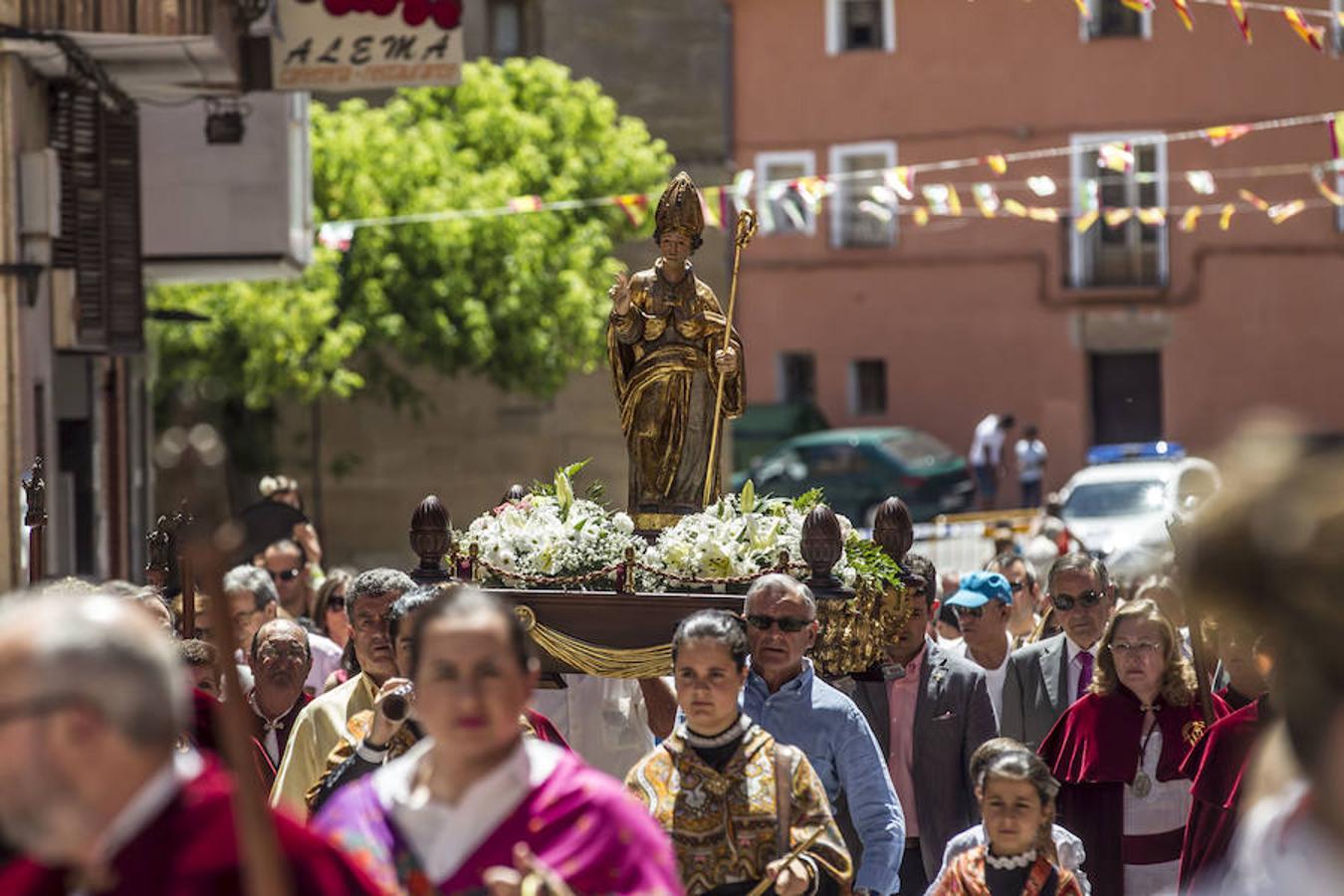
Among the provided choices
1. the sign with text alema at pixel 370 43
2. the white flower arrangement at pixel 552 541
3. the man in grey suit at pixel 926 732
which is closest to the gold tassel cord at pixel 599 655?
the white flower arrangement at pixel 552 541

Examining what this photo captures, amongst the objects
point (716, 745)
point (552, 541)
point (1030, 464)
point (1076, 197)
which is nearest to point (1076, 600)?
point (552, 541)

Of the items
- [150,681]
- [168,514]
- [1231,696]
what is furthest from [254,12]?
[150,681]

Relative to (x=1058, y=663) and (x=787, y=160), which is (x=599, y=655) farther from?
(x=787, y=160)

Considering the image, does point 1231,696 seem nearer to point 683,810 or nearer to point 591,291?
point 683,810

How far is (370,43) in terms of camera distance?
1923 cm

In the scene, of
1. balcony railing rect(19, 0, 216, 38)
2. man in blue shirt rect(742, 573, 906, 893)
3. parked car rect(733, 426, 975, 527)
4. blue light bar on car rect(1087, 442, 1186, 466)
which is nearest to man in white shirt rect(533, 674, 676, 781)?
man in blue shirt rect(742, 573, 906, 893)

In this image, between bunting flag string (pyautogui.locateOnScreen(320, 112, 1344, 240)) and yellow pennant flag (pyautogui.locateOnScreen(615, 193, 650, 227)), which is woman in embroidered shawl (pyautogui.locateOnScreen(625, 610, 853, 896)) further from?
yellow pennant flag (pyautogui.locateOnScreen(615, 193, 650, 227))

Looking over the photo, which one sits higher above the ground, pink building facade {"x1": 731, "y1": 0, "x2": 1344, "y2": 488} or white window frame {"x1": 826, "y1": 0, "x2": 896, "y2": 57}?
white window frame {"x1": 826, "y1": 0, "x2": 896, "y2": 57}

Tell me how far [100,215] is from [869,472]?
1538 cm

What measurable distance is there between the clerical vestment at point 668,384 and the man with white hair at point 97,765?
18.9 ft

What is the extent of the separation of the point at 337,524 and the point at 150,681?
33474mm

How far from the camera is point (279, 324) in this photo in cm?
2928

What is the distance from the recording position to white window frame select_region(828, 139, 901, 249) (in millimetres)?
37156

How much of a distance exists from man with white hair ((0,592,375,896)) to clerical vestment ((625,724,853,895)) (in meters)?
2.25
